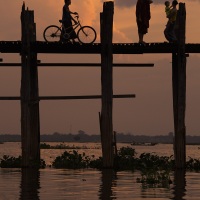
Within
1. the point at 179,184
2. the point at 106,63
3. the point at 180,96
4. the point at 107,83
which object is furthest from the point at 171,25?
the point at 179,184

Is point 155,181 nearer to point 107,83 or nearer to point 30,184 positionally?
point 30,184

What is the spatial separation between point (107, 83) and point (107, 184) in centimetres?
578

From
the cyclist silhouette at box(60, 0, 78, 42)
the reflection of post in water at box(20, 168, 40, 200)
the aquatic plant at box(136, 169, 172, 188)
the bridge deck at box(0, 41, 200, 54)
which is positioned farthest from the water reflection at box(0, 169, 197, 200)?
→ the cyclist silhouette at box(60, 0, 78, 42)

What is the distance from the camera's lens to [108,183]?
2172cm

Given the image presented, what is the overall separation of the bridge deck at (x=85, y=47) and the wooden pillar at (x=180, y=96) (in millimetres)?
354

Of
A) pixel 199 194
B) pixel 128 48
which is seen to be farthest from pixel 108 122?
pixel 199 194

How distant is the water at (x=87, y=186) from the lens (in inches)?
719

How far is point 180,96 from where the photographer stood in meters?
27.0

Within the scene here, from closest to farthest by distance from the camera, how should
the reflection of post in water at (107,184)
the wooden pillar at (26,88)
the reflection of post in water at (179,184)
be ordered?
1. the reflection of post in water at (107,184)
2. the reflection of post in water at (179,184)
3. the wooden pillar at (26,88)

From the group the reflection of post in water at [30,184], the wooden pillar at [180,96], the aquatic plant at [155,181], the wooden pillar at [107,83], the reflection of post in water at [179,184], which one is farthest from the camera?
the wooden pillar at [180,96]

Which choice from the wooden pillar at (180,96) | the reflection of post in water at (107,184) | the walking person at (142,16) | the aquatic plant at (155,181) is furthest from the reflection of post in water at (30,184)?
the walking person at (142,16)

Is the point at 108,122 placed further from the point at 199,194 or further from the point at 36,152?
the point at 199,194

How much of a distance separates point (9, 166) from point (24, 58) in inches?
176

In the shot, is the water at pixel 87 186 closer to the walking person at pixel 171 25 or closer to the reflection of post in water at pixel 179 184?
the reflection of post in water at pixel 179 184
